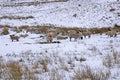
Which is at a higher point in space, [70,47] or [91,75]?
[91,75]

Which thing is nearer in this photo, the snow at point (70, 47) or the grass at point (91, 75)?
the grass at point (91, 75)

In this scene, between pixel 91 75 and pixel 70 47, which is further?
pixel 70 47

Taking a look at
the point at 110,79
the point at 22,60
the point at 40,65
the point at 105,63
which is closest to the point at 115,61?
the point at 105,63

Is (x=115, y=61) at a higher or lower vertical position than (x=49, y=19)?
higher

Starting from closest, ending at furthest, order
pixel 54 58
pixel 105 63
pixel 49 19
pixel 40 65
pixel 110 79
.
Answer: pixel 110 79 → pixel 105 63 → pixel 40 65 → pixel 54 58 → pixel 49 19

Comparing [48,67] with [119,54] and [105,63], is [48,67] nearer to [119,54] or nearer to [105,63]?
[105,63]

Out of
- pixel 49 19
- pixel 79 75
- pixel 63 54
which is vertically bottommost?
pixel 49 19

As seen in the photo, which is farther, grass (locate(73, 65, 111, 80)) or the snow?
the snow

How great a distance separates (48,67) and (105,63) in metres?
1.83

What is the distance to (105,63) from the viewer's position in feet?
25.4

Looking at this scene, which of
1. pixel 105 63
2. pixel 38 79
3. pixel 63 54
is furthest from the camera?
pixel 63 54

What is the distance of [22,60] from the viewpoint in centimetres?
944

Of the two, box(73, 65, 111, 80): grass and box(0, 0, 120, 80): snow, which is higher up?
box(73, 65, 111, 80): grass

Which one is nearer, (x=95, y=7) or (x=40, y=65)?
(x=40, y=65)
